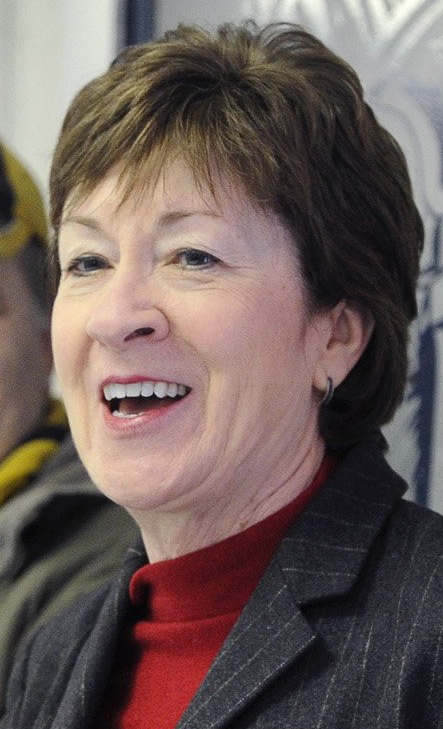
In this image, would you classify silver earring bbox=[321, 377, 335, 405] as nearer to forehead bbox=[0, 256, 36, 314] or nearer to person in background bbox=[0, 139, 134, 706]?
person in background bbox=[0, 139, 134, 706]

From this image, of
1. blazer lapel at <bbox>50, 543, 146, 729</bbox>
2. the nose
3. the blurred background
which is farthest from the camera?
the blurred background

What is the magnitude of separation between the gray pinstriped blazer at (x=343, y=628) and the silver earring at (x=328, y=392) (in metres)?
0.07

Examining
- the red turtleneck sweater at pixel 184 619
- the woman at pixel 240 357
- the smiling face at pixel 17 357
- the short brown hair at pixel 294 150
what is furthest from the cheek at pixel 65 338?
the smiling face at pixel 17 357

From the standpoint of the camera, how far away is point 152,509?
1323mm

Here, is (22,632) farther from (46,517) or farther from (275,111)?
(275,111)

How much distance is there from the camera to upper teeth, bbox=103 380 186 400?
4.28ft

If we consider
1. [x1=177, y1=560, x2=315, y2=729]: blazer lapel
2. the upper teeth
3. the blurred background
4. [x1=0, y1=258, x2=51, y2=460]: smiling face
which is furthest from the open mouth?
[x1=0, y1=258, x2=51, y2=460]: smiling face

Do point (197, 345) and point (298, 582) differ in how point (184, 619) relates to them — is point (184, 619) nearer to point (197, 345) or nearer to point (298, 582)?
point (298, 582)

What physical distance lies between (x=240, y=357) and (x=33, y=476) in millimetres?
794

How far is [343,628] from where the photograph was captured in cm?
120

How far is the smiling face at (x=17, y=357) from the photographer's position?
2014 mm

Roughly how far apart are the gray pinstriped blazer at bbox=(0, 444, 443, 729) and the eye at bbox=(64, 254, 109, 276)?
35 cm

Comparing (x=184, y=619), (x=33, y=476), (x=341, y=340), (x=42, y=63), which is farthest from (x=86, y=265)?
(x=42, y=63)

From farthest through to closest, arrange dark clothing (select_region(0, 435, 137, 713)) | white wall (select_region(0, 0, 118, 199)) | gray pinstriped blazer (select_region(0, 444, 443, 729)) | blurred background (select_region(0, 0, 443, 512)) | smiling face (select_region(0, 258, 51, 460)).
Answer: white wall (select_region(0, 0, 118, 199)) → smiling face (select_region(0, 258, 51, 460)) → dark clothing (select_region(0, 435, 137, 713)) → blurred background (select_region(0, 0, 443, 512)) → gray pinstriped blazer (select_region(0, 444, 443, 729))
